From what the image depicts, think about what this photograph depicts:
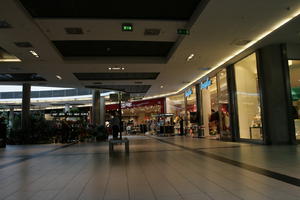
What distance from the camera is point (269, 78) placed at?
8898mm

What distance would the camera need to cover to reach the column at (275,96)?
859 cm

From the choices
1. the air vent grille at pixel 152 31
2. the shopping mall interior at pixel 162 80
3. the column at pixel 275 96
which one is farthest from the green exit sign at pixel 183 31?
the column at pixel 275 96

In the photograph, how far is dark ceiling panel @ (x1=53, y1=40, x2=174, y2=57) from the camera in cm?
880

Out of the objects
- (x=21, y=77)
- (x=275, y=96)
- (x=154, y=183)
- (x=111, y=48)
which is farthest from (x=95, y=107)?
(x=154, y=183)

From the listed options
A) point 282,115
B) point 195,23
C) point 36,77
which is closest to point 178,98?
point 36,77

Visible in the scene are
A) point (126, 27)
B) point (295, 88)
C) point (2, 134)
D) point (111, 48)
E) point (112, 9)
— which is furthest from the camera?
point (2, 134)

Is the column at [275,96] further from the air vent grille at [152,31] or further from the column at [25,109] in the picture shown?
the column at [25,109]

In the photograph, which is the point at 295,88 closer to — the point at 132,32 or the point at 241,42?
the point at 241,42

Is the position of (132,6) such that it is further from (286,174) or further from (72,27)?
(286,174)

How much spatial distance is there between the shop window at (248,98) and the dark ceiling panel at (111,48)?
135 inches

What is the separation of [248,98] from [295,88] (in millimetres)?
1886

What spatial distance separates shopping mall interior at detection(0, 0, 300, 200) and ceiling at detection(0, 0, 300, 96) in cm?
4

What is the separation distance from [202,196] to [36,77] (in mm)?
13150

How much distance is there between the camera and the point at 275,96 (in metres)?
8.80
